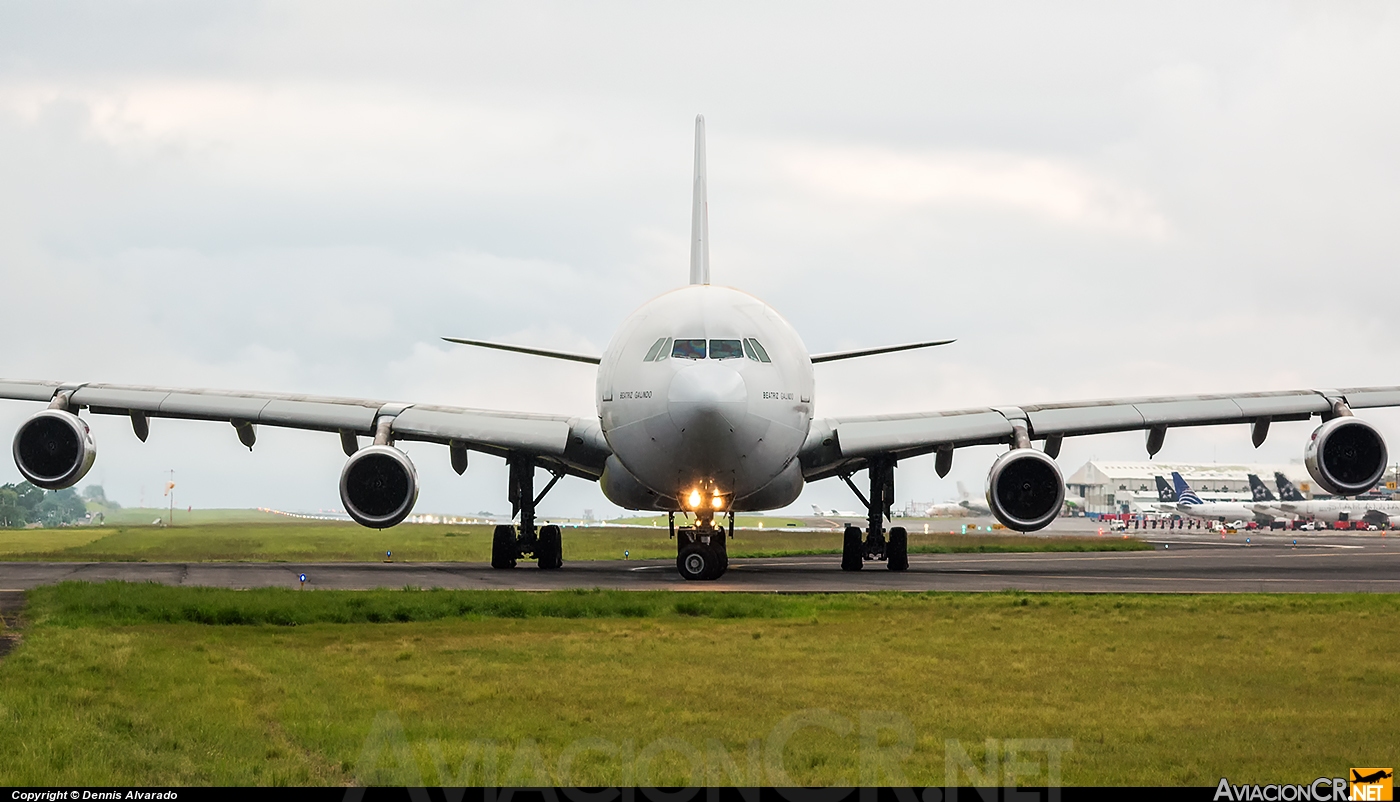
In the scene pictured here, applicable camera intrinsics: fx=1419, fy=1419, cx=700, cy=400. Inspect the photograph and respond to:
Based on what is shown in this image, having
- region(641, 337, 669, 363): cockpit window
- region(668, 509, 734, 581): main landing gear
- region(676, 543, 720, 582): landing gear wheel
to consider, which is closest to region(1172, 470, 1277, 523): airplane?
region(668, 509, 734, 581): main landing gear

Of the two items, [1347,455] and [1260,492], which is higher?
[1260,492]

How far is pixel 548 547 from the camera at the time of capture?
29.6m

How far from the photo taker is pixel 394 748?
824cm

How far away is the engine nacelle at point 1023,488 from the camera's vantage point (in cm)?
2508

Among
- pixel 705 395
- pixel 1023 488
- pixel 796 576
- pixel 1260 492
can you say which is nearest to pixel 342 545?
pixel 796 576


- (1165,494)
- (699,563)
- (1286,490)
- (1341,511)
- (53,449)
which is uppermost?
(1165,494)

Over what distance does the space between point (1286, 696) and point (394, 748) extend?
670 centimetres

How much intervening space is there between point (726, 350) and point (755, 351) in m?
0.55

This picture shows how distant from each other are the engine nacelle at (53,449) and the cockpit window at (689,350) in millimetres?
11521

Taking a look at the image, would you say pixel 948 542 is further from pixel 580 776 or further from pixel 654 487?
pixel 580 776

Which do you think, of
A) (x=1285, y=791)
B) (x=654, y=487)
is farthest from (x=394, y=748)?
(x=654, y=487)

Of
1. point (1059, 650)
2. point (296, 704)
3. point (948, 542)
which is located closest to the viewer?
point (296, 704)

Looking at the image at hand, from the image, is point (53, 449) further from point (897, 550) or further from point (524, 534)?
point (897, 550)

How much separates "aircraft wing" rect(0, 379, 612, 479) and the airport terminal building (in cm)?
12675
